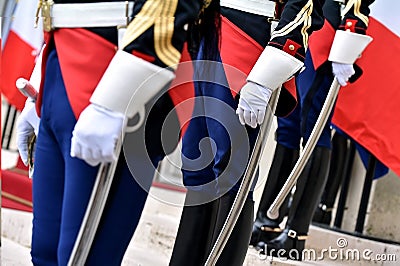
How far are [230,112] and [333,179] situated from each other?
1.94 m

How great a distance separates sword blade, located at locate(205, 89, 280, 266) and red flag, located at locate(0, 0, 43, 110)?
128 inches

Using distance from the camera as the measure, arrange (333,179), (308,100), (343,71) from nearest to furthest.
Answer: (343,71)
(308,100)
(333,179)

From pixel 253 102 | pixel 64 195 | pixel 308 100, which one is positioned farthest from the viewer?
pixel 308 100

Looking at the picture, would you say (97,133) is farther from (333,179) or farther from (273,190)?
(333,179)

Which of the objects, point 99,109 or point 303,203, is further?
point 303,203

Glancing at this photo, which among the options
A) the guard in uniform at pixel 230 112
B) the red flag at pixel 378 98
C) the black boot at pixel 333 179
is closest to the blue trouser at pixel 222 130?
the guard in uniform at pixel 230 112

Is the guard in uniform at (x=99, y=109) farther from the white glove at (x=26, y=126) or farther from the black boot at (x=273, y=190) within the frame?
the black boot at (x=273, y=190)

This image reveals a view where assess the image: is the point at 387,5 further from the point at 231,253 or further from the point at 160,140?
the point at 160,140

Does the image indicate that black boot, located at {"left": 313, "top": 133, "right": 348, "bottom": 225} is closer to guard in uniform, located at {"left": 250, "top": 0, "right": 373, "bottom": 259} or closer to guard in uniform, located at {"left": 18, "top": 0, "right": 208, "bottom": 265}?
guard in uniform, located at {"left": 250, "top": 0, "right": 373, "bottom": 259}

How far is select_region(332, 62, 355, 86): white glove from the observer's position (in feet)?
8.90

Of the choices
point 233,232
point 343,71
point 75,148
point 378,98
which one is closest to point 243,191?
point 233,232

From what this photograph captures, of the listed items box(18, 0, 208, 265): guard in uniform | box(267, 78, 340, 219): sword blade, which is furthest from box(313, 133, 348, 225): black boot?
box(18, 0, 208, 265): guard in uniform

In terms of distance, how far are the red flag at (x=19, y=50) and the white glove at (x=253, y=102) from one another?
330 centimetres

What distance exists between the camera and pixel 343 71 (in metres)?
2.72
